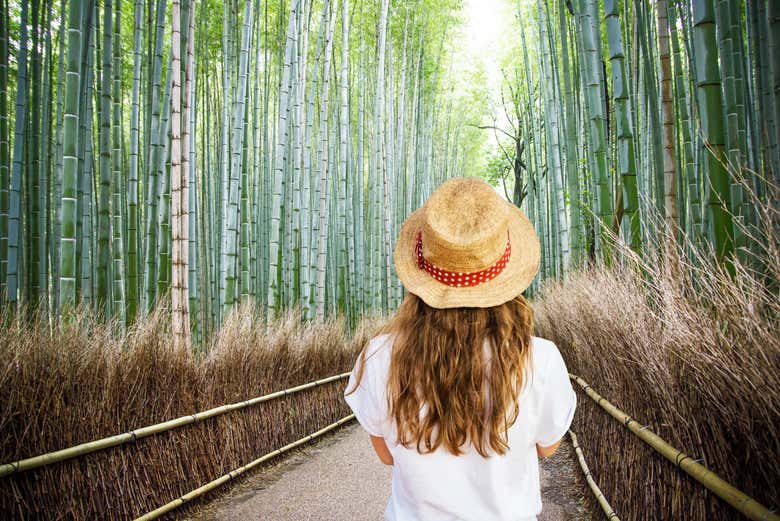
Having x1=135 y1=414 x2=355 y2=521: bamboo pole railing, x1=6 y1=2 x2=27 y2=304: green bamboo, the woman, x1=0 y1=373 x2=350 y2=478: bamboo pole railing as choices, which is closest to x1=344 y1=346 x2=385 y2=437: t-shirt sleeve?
the woman

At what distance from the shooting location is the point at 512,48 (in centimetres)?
1158

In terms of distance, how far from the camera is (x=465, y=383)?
930 mm

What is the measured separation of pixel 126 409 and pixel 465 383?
5.79 ft

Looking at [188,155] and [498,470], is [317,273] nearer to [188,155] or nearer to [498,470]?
[188,155]

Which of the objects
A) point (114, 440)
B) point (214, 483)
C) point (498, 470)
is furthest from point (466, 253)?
point (214, 483)

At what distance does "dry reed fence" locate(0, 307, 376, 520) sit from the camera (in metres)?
1.78

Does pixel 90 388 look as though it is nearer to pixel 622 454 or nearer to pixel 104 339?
pixel 104 339

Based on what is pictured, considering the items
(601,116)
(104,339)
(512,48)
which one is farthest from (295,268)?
(512,48)

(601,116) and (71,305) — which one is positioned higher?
(601,116)

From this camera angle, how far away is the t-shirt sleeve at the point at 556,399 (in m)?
0.93

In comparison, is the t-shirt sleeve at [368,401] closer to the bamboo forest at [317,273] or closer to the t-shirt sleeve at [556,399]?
the t-shirt sleeve at [556,399]

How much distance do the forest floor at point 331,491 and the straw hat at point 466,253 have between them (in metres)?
1.85

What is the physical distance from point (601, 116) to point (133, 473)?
11.3 ft

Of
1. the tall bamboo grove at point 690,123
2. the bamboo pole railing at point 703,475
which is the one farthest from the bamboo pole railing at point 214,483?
the tall bamboo grove at point 690,123
